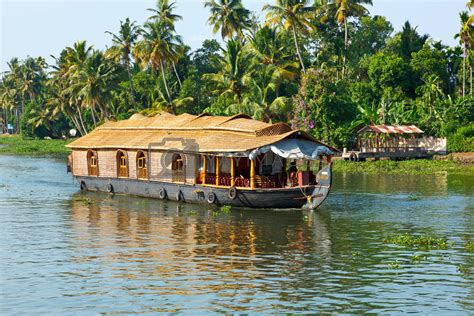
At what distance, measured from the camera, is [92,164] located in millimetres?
38938

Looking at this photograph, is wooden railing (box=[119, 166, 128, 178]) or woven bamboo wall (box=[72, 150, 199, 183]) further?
wooden railing (box=[119, 166, 128, 178])

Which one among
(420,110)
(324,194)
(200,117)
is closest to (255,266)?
(324,194)

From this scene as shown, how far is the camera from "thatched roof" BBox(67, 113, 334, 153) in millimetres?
29625

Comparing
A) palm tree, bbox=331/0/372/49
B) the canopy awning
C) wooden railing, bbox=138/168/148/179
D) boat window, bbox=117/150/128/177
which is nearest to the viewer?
the canopy awning

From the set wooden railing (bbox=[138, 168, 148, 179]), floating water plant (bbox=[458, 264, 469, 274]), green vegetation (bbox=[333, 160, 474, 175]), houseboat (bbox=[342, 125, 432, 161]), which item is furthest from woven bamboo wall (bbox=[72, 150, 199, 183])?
houseboat (bbox=[342, 125, 432, 161])

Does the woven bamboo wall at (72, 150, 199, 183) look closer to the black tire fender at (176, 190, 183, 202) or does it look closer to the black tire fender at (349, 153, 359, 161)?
the black tire fender at (176, 190, 183, 202)

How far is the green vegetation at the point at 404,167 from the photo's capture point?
4674 cm

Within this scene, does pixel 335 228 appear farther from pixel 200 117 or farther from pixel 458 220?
pixel 200 117

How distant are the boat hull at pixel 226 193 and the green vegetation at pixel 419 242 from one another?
571 cm

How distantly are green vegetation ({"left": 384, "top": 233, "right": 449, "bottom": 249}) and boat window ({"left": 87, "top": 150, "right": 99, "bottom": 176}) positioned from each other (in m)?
19.1

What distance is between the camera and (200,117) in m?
34.9

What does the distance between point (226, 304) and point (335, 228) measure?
33.7 feet

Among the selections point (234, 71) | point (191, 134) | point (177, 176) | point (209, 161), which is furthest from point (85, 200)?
point (234, 71)

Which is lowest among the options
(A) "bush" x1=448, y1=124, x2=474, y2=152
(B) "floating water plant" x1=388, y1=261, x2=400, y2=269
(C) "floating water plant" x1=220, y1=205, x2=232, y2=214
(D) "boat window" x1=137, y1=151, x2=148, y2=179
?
(B) "floating water plant" x1=388, y1=261, x2=400, y2=269
